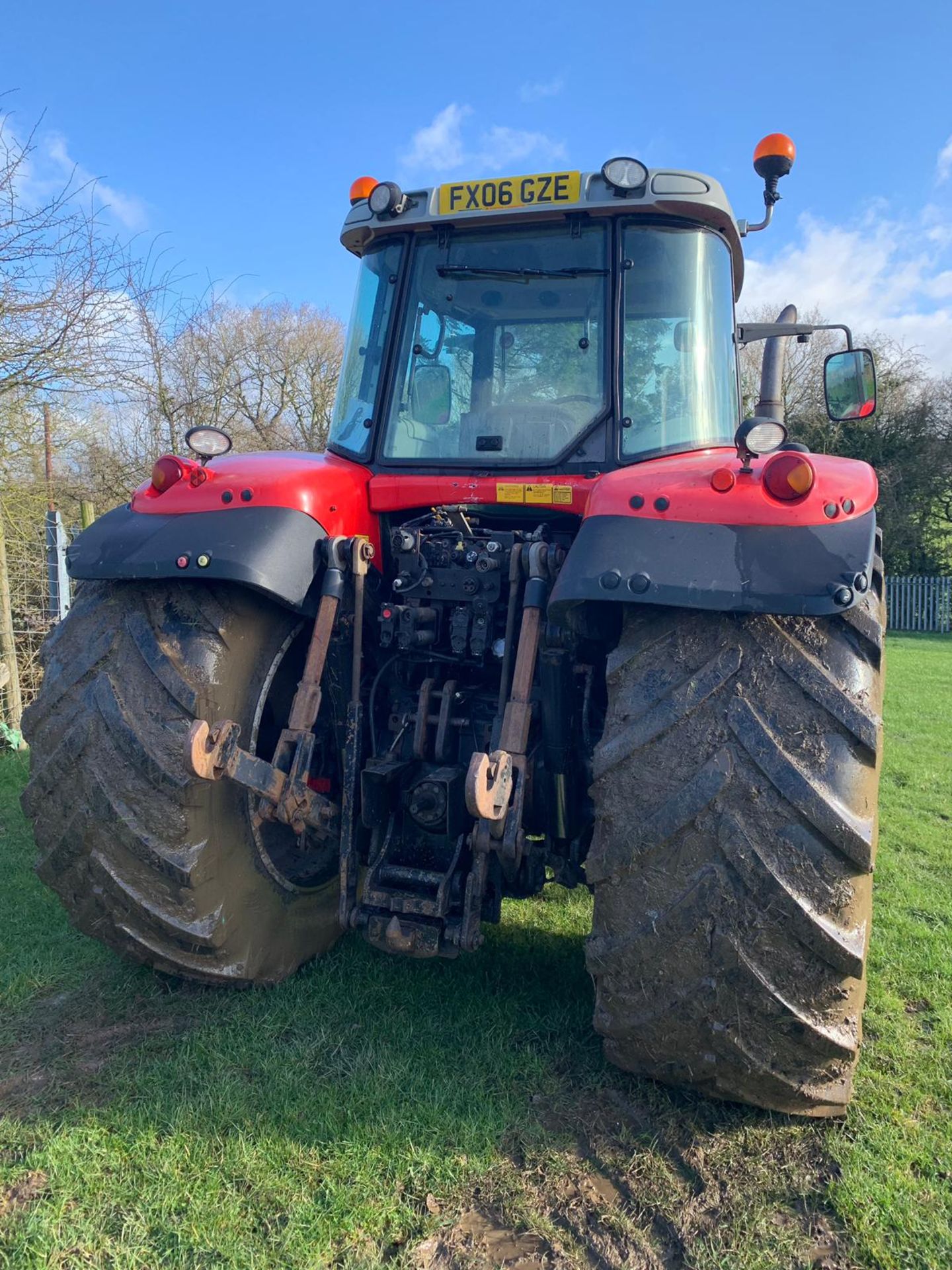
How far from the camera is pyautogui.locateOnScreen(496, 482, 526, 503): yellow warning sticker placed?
3092 mm

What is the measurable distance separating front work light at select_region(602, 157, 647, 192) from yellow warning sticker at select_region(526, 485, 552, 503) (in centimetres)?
104

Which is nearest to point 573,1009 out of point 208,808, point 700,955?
point 700,955

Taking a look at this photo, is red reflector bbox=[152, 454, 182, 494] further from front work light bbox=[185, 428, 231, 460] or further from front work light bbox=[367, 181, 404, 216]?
front work light bbox=[367, 181, 404, 216]

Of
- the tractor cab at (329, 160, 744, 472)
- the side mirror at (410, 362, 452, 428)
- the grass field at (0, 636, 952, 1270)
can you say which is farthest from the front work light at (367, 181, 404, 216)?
the grass field at (0, 636, 952, 1270)

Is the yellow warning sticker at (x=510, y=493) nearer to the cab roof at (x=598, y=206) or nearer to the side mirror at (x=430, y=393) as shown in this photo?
the side mirror at (x=430, y=393)

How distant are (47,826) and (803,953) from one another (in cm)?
214

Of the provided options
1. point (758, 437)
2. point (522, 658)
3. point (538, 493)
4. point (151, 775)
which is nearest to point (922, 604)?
point (538, 493)

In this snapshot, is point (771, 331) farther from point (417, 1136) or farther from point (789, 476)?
point (417, 1136)

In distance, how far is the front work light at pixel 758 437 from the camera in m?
2.40

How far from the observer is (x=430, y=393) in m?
3.45

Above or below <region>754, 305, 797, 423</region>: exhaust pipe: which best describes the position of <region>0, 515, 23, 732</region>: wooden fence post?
below

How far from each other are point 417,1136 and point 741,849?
1.15 meters

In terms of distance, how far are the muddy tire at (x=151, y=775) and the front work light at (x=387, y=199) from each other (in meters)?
1.56

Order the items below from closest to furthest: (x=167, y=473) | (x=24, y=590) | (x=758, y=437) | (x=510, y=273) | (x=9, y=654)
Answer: (x=758, y=437), (x=167, y=473), (x=510, y=273), (x=9, y=654), (x=24, y=590)
